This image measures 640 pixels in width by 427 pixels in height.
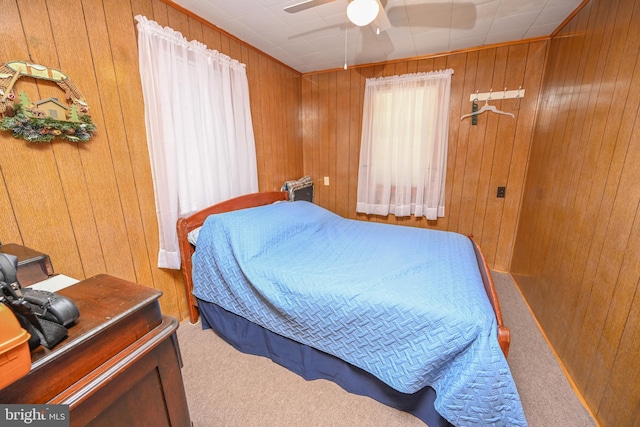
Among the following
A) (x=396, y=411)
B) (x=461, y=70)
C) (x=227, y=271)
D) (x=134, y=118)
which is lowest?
(x=396, y=411)

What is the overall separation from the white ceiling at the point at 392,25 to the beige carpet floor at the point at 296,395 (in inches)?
92.5

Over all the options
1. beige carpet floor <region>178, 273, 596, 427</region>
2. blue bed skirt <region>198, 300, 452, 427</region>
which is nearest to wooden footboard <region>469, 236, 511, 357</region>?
blue bed skirt <region>198, 300, 452, 427</region>

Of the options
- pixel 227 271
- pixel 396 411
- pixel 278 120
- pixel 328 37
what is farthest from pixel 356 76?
pixel 396 411

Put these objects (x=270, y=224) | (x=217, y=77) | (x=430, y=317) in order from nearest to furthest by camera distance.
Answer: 1. (x=430, y=317)
2. (x=270, y=224)
3. (x=217, y=77)

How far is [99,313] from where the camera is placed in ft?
2.27

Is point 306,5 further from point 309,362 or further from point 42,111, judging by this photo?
point 309,362

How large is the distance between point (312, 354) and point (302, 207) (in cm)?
124

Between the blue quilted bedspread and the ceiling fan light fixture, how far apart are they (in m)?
1.37

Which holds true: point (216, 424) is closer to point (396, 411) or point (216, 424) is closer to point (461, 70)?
point (396, 411)

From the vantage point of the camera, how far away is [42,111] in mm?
1295

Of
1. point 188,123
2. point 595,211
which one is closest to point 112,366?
point 188,123

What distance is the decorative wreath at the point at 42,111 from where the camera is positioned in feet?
3.90

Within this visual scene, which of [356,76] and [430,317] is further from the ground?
[356,76]

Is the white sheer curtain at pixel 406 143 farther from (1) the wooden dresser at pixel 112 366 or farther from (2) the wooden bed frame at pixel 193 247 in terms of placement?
(1) the wooden dresser at pixel 112 366
